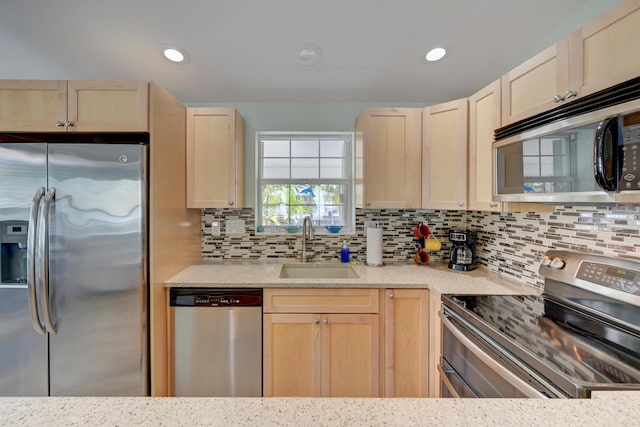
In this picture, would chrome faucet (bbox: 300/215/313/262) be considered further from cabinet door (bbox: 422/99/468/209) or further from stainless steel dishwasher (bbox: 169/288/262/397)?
cabinet door (bbox: 422/99/468/209)

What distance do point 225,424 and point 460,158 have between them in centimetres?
197

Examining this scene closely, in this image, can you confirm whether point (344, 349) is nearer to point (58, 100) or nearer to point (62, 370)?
point (62, 370)

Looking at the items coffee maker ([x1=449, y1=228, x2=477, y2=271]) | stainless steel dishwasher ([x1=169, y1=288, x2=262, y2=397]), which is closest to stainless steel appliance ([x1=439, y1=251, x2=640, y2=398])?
coffee maker ([x1=449, y1=228, x2=477, y2=271])

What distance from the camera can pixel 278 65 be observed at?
6.70ft

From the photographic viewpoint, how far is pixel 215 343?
1805mm

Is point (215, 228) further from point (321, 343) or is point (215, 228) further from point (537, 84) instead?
point (537, 84)

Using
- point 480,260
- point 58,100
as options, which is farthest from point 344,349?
point 58,100

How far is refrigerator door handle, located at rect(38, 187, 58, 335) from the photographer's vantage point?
5.04ft

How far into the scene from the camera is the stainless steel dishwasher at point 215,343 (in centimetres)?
180

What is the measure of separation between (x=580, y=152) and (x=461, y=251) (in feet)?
3.93

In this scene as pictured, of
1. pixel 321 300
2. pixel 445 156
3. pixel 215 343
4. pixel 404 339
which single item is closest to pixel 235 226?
pixel 215 343

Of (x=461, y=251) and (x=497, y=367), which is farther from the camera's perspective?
(x=461, y=251)

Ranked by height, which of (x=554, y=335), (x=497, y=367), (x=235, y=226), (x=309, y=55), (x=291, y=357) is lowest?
(x=291, y=357)

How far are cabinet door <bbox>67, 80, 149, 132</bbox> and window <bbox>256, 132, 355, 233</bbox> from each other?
1.03 meters
